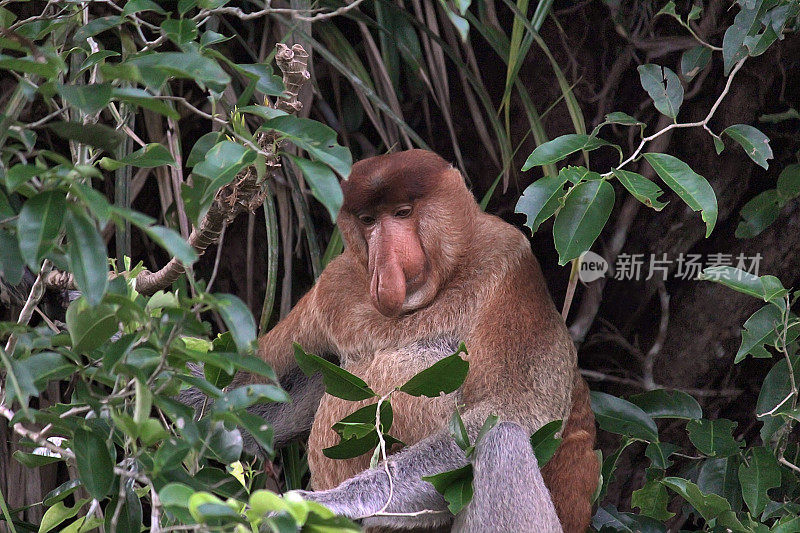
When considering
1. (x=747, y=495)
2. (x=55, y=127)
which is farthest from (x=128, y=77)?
(x=747, y=495)

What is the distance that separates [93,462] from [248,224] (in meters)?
2.13

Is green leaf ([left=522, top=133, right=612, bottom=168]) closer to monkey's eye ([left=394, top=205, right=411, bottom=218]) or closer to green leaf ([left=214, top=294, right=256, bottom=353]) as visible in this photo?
monkey's eye ([left=394, top=205, right=411, bottom=218])

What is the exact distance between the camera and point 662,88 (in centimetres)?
228

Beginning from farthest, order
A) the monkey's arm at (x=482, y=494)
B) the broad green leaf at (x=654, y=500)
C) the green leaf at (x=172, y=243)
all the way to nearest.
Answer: the broad green leaf at (x=654, y=500)
the monkey's arm at (x=482, y=494)
the green leaf at (x=172, y=243)

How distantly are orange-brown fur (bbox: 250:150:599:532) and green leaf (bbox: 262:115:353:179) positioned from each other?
808 mm

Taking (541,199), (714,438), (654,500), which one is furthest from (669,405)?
(541,199)

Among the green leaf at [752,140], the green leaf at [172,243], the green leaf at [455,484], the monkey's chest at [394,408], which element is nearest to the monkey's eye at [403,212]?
the monkey's chest at [394,408]

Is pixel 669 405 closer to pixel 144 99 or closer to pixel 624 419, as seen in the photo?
pixel 624 419

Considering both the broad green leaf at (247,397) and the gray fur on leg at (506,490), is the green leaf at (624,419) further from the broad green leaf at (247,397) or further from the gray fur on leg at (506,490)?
the broad green leaf at (247,397)

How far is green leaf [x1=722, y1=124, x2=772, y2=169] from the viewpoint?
2.29 meters

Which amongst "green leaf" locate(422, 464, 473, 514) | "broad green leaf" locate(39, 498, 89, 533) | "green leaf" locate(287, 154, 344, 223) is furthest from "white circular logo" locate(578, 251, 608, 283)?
"green leaf" locate(287, 154, 344, 223)

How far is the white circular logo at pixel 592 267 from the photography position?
11.1 ft

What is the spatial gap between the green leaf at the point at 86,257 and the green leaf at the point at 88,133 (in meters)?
0.14

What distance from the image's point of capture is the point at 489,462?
2131 mm
